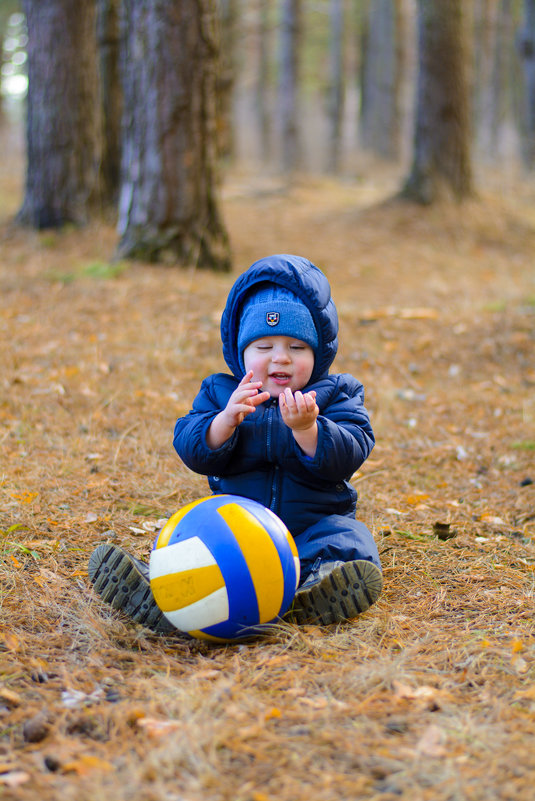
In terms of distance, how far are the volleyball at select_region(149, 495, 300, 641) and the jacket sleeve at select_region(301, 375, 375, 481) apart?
0.38 m

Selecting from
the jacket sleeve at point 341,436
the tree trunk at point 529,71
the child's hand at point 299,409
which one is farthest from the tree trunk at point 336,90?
the child's hand at point 299,409

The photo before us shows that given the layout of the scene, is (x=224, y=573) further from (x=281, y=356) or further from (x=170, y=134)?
(x=170, y=134)

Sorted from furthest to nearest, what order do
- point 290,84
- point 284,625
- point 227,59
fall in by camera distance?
point 290,84
point 227,59
point 284,625

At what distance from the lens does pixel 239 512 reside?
293 cm

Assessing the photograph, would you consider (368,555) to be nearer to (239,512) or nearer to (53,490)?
(239,512)

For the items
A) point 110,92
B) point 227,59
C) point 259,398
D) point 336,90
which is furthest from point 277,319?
point 336,90

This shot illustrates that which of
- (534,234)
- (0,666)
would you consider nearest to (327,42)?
(534,234)

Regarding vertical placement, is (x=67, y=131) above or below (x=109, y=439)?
above

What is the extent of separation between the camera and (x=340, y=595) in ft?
10.1

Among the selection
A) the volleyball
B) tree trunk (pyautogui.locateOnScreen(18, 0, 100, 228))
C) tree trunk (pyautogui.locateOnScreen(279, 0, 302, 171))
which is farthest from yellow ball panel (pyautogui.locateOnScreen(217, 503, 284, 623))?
tree trunk (pyautogui.locateOnScreen(279, 0, 302, 171))

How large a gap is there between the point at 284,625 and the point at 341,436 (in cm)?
78

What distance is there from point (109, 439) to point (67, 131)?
6397 mm

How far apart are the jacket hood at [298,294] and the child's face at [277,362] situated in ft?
0.38

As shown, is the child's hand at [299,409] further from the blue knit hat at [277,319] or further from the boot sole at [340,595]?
the boot sole at [340,595]
